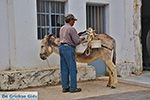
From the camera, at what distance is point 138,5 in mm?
9891

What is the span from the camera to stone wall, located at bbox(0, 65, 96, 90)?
7132mm

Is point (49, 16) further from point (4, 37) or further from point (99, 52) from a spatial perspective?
point (99, 52)

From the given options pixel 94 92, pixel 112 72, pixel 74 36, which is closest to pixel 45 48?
pixel 74 36

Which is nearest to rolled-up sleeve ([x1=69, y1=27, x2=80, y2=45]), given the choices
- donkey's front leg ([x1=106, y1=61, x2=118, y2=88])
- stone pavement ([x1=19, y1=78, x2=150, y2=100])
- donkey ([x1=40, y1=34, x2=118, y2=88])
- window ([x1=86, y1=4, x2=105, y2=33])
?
donkey ([x1=40, y1=34, x2=118, y2=88])

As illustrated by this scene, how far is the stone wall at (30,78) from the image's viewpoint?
7132 mm

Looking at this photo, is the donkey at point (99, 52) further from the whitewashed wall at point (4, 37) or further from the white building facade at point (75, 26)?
the whitewashed wall at point (4, 37)

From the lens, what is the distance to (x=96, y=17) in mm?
9562

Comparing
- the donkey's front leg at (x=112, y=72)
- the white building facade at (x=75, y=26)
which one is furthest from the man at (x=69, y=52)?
the white building facade at (x=75, y=26)

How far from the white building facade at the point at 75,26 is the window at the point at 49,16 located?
0.04 metres

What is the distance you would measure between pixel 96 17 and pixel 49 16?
6.51 feet

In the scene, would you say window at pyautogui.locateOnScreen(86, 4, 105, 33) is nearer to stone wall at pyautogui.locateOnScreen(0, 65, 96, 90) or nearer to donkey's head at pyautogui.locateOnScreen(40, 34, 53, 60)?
stone wall at pyautogui.locateOnScreen(0, 65, 96, 90)

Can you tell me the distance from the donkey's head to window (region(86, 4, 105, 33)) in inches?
91.1

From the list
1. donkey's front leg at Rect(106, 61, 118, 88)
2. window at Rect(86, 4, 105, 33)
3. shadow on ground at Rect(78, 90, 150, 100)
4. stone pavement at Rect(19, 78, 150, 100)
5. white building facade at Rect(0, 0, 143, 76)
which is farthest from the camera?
window at Rect(86, 4, 105, 33)

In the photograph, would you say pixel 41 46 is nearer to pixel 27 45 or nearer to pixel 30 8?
pixel 27 45
